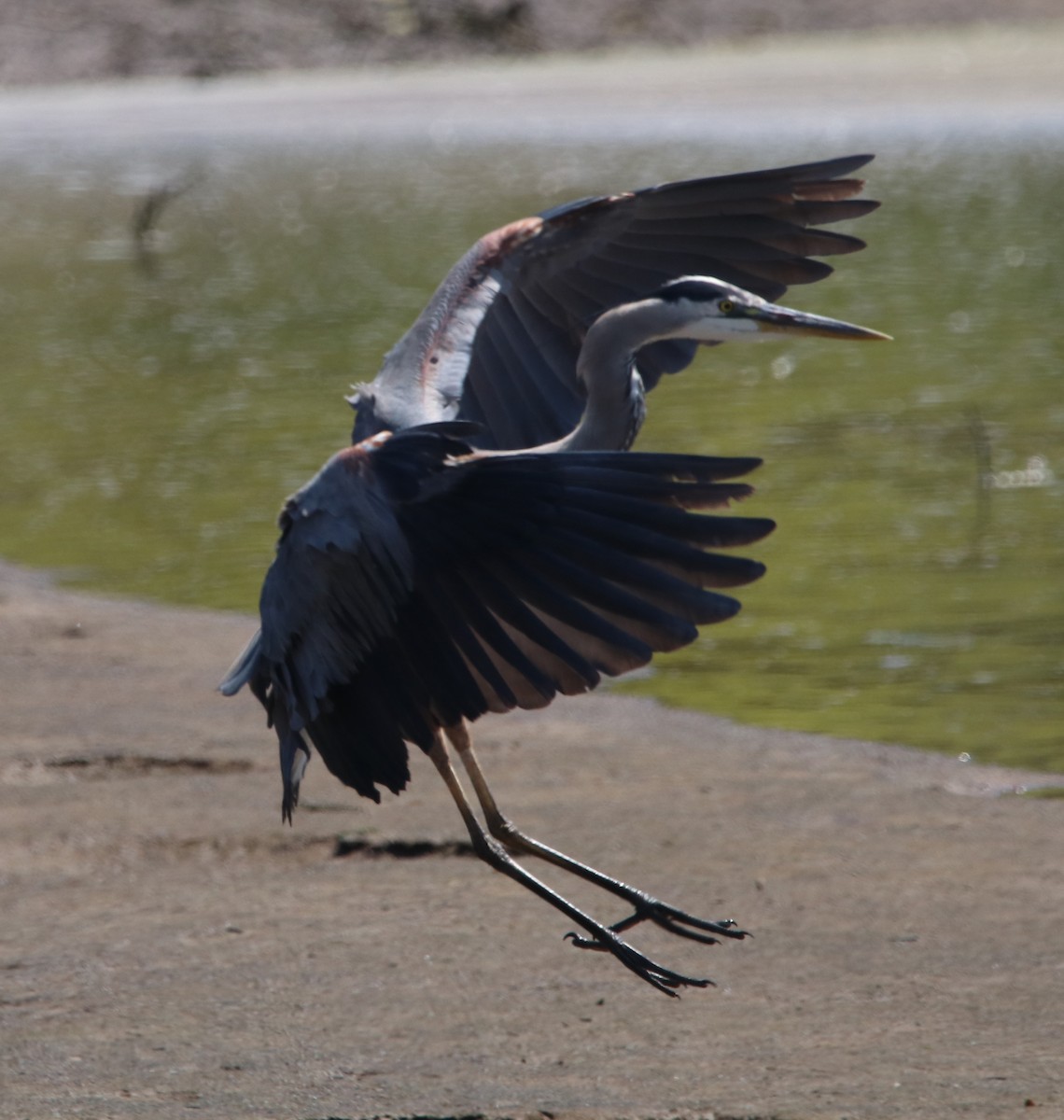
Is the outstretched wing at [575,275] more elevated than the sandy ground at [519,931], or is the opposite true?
the outstretched wing at [575,275]

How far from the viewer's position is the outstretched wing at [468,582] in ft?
13.1

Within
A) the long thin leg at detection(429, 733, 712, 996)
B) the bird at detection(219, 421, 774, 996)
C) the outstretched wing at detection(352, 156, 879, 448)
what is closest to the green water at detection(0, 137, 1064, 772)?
the outstretched wing at detection(352, 156, 879, 448)

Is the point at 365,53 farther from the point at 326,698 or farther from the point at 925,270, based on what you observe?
the point at 326,698


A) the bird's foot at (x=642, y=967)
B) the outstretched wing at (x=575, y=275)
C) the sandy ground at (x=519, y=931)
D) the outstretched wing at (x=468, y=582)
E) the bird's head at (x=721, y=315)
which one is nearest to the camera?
the outstretched wing at (x=468, y=582)

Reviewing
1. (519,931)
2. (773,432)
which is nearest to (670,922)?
(519,931)

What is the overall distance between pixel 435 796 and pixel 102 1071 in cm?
213

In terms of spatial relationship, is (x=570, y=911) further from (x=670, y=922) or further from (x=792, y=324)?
(x=792, y=324)

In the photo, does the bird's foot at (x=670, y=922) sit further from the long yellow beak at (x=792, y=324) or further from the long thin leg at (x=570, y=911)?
the long yellow beak at (x=792, y=324)

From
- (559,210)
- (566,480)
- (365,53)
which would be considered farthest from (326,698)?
(365,53)

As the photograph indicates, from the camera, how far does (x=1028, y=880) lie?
227 inches

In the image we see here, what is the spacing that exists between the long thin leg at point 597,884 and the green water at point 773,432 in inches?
84.9

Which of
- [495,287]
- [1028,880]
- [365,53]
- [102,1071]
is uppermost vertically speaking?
[365,53]

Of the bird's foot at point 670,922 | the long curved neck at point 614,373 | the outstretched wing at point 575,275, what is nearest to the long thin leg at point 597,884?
the bird's foot at point 670,922

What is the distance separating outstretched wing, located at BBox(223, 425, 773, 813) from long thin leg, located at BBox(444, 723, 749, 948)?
0.36 meters
